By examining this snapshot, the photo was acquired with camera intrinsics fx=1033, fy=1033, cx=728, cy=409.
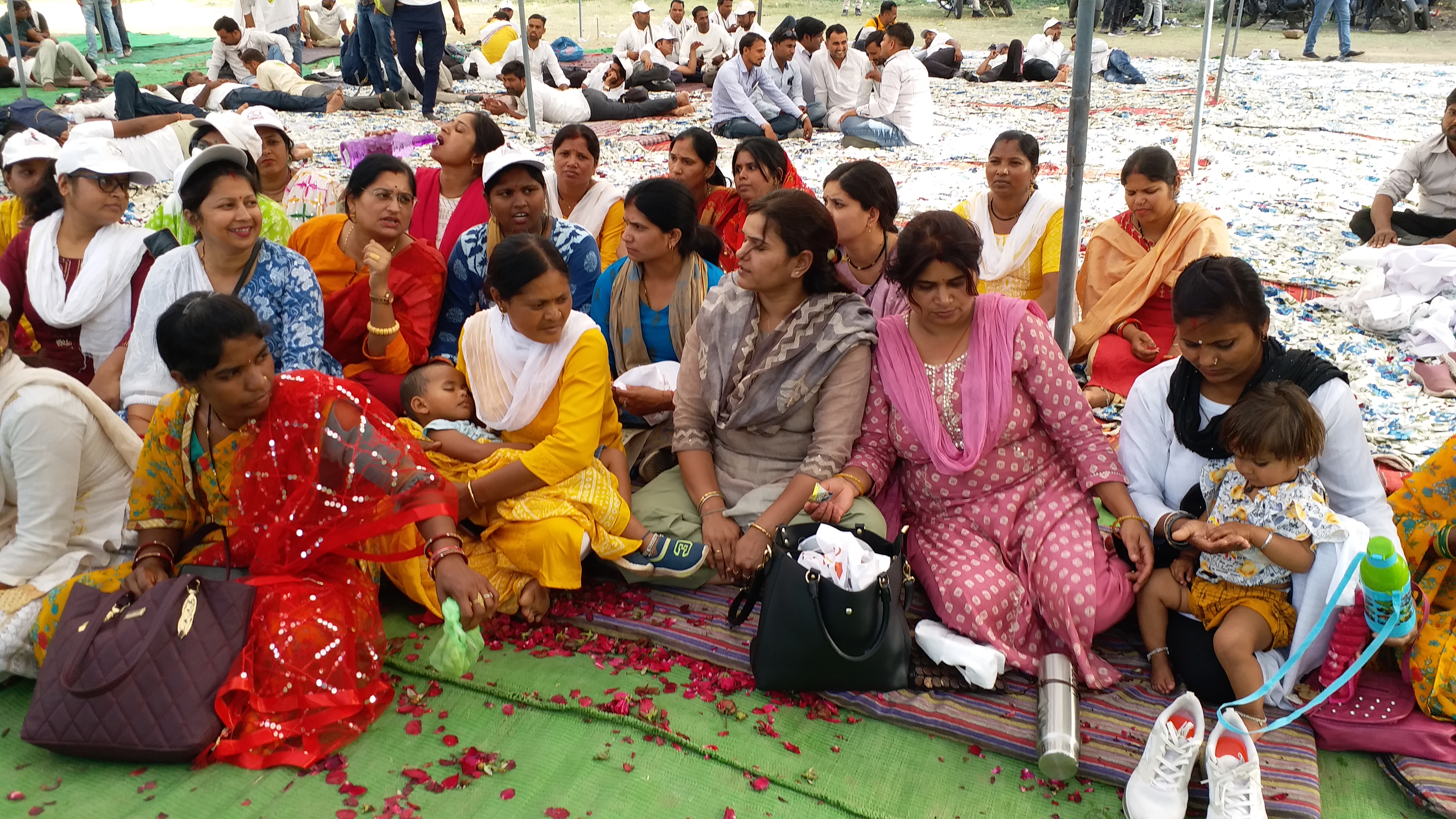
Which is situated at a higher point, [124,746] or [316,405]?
[316,405]

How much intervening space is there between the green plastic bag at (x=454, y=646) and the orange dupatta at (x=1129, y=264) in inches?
116

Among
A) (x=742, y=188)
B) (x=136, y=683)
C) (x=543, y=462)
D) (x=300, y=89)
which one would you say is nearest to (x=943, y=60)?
(x=300, y=89)

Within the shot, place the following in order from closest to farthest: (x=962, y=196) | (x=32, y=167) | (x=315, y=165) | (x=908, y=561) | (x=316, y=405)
Answer: 1. (x=316, y=405)
2. (x=908, y=561)
3. (x=32, y=167)
4. (x=962, y=196)
5. (x=315, y=165)

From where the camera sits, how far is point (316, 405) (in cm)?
240

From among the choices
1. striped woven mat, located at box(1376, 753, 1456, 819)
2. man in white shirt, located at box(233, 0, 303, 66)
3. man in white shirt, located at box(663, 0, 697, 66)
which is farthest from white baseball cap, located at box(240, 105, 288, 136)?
man in white shirt, located at box(663, 0, 697, 66)

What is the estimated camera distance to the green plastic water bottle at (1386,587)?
208 cm

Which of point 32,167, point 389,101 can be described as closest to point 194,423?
point 32,167

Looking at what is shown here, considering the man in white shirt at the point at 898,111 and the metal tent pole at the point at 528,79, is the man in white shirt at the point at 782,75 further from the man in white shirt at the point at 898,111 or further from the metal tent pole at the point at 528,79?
the metal tent pole at the point at 528,79

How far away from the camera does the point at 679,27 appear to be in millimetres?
14148

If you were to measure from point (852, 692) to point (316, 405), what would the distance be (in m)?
1.43

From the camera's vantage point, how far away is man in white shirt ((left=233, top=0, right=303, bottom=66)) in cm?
1270

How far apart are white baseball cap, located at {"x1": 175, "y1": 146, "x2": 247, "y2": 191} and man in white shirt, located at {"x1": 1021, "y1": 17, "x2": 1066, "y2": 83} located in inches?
460

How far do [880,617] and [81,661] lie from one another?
1.72 m

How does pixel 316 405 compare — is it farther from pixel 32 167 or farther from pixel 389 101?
pixel 389 101
